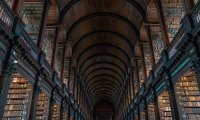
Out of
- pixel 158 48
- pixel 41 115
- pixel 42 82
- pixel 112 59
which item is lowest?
pixel 41 115

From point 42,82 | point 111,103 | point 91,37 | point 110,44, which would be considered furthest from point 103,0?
point 111,103

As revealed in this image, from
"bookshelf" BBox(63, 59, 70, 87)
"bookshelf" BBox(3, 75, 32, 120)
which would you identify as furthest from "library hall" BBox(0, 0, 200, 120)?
"bookshelf" BBox(63, 59, 70, 87)

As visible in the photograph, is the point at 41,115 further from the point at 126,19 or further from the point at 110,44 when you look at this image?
the point at 110,44

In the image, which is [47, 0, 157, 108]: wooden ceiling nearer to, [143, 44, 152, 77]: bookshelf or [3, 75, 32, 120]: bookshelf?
[143, 44, 152, 77]: bookshelf

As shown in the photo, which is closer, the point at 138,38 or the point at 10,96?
the point at 10,96

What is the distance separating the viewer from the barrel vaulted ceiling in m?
16.7

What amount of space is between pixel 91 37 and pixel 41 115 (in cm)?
1230

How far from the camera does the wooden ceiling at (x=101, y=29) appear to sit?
1590cm

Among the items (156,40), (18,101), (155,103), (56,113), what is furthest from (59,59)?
(155,103)

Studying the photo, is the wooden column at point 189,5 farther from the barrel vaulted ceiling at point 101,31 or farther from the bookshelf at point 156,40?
the barrel vaulted ceiling at point 101,31

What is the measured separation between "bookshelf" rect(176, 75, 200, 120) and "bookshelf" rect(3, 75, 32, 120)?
7.36m

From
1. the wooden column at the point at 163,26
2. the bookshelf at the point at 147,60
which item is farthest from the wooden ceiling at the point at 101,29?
the wooden column at the point at 163,26

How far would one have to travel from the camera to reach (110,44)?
2447cm

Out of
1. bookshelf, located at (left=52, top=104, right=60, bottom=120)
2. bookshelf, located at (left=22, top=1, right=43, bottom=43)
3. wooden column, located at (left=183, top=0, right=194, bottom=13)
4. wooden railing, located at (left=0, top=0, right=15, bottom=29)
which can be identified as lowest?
bookshelf, located at (left=52, top=104, right=60, bottom=120)
